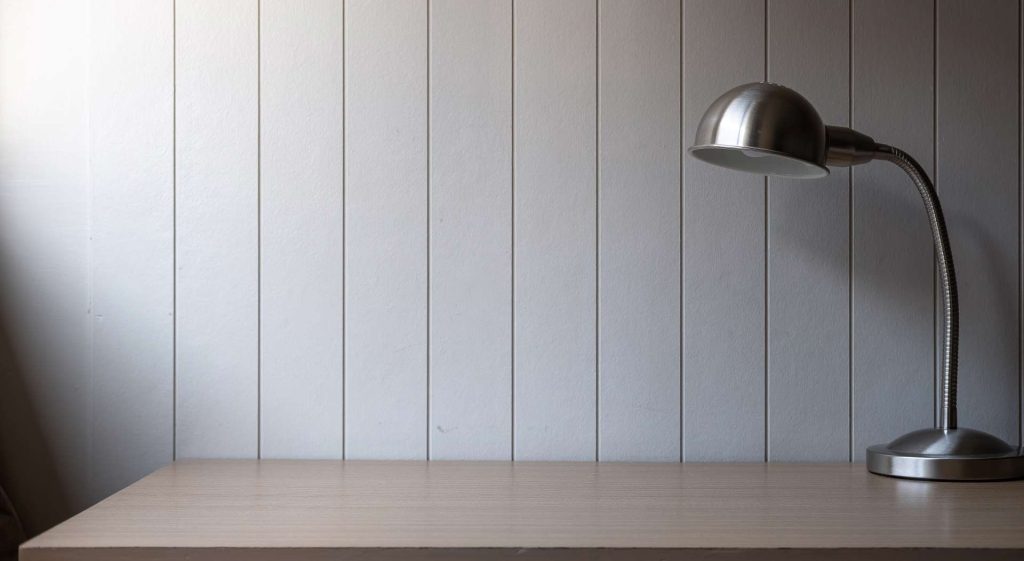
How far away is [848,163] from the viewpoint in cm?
119

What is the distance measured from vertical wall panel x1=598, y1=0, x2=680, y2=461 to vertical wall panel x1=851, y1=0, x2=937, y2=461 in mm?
268

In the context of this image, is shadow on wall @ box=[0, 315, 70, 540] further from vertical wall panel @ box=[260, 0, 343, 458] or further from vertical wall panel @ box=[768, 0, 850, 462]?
vertical wall panel @ box=[768, 0, 850, 462]

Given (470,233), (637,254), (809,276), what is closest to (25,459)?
(470,233)

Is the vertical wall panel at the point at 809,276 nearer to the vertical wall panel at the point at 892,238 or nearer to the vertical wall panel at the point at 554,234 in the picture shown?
the vertical wall panel at the point at 892,238

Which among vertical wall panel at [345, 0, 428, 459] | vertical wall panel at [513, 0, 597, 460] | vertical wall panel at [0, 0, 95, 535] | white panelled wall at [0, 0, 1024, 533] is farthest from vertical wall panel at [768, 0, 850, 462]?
vertical wall panel at [0, 0, 95, 535]

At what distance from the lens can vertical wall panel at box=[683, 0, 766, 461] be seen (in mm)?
1365

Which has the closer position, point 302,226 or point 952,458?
point 952,458

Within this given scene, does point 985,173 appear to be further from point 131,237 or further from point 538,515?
point 131,237

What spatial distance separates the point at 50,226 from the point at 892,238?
1.22m

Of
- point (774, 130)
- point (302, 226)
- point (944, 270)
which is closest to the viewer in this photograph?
point (774, 130)

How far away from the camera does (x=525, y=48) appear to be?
1.37 meters

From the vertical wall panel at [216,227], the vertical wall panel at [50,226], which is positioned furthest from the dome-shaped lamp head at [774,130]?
the vertical wall panel at [50,226]

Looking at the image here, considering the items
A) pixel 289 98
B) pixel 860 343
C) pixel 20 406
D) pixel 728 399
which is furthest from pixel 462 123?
pixel 20 406

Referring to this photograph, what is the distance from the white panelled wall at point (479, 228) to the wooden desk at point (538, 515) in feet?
0.35
